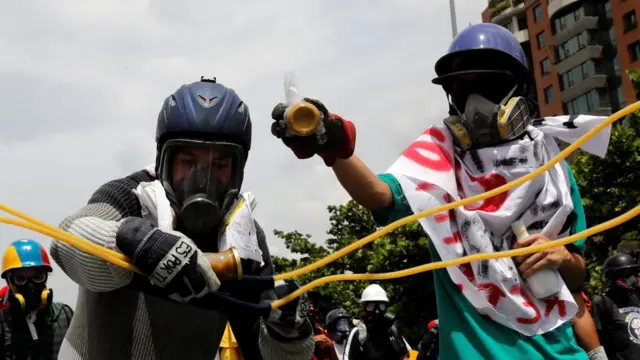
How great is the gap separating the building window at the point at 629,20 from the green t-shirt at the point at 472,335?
157 feet

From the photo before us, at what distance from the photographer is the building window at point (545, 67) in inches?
2223

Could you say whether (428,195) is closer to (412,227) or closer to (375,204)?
(375,204)

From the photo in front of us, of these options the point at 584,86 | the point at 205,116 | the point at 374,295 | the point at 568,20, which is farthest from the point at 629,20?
the point at 205,116

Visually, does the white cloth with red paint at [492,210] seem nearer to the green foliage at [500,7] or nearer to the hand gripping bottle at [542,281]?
the hand gripping bottle at [542,281]

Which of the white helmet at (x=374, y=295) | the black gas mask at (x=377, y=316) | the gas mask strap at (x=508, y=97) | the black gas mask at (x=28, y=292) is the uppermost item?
the gas mask strap at (x=508, y=97)

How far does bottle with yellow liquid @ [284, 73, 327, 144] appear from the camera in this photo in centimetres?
275

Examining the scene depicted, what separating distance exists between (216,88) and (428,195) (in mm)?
1009

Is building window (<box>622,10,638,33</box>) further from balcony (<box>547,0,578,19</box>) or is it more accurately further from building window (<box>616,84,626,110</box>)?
balcony (<box>547,0,578,19</box>)

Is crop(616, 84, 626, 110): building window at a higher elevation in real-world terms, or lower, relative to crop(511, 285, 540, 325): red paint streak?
lower

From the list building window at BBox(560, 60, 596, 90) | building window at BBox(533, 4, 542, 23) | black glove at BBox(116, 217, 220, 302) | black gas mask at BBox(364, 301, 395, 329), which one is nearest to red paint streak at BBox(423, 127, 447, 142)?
black glove at BBox(116, 217, 220, 302)

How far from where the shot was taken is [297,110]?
2748 mm

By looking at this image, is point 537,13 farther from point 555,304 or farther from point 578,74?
point 555,304

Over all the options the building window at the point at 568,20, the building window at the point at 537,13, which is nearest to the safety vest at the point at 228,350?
the building window at the point at 568,20

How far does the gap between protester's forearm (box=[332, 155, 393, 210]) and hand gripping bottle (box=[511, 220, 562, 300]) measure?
543 millimetres
